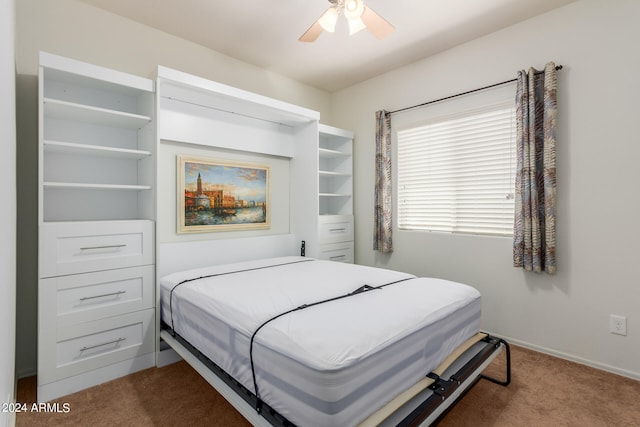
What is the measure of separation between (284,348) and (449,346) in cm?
95

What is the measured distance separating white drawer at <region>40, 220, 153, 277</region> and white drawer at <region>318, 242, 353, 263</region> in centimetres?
177

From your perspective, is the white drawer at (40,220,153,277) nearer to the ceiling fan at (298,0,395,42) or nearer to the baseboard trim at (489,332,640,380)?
the ceiling fan at (298,0,395,42)

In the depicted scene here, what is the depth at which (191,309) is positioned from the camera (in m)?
2.00

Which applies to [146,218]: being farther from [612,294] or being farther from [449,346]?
[612,294]

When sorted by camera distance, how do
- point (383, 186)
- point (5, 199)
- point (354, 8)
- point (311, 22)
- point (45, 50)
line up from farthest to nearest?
1. point (383, 186)
2. point (311, 22)
3. point (45, 50)
4. point (354, 8)
5. point (5, 199)

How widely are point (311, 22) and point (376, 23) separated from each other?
69cm

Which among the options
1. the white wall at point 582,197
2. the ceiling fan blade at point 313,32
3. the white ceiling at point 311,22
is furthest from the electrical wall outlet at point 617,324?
the ceiling fan blade at point 313,32

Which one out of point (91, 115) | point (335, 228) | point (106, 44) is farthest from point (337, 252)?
point (106, 44)

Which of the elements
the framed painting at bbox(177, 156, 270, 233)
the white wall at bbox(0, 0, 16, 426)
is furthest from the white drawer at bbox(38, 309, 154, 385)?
the framed painting at bbox(177, 156, 270, 233)

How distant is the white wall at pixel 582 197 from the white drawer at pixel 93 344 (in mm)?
2673

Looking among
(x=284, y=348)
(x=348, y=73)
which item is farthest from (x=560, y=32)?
(x=284, y=348)

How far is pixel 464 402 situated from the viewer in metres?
1.96

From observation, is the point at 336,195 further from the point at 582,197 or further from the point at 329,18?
the point at 582,197

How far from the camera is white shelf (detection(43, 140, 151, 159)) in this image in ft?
6.91
